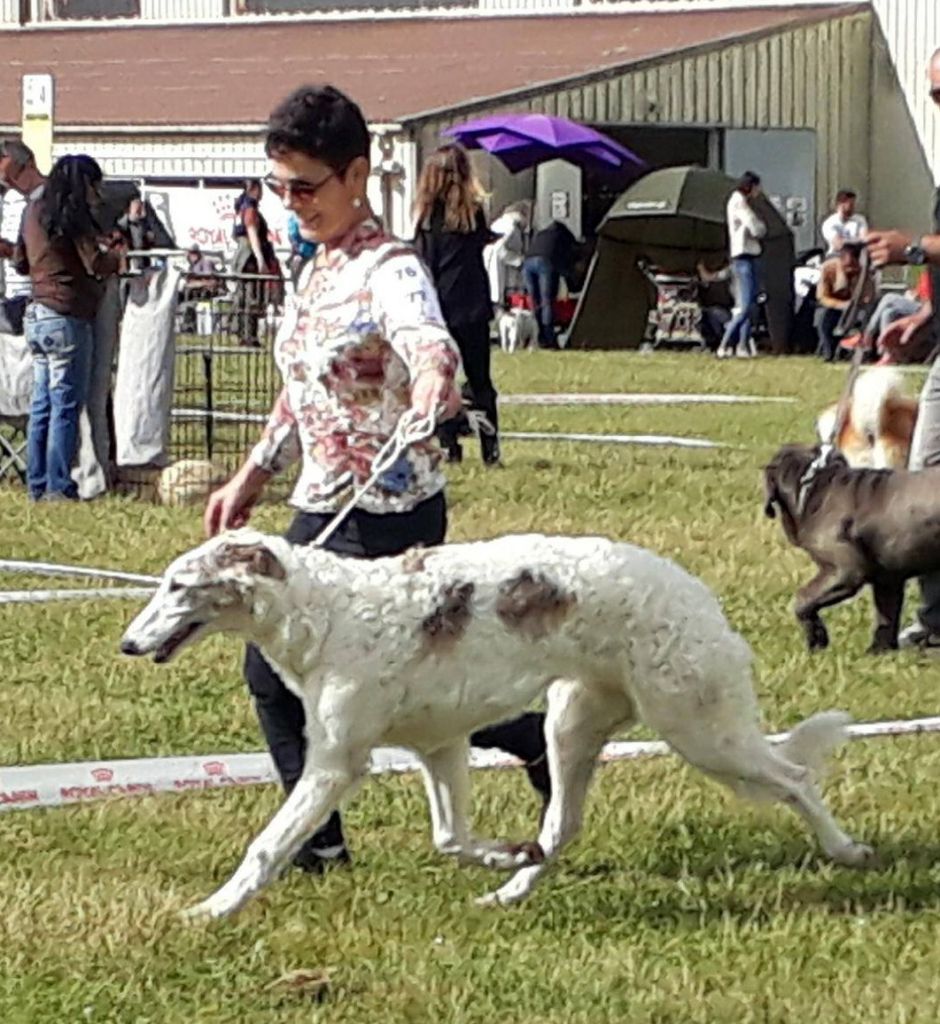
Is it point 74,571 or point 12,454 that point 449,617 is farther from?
point 12,454

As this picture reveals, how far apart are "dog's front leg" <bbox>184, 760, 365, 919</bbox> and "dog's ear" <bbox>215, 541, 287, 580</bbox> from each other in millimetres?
425

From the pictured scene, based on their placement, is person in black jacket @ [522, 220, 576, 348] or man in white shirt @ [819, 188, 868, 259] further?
man in white shirt @ [819, 188, 868, 259]

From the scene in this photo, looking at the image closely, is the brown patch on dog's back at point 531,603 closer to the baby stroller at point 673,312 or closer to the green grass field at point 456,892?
the green grass field at point 456,892

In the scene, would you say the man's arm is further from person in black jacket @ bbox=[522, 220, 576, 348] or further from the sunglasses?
person in black jacket @ bbox=[522, 220, 576, 348]

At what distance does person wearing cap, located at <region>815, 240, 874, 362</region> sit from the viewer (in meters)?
25.2

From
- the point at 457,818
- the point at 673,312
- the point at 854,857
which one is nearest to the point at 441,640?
the point at 457,818

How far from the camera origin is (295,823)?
5.19m

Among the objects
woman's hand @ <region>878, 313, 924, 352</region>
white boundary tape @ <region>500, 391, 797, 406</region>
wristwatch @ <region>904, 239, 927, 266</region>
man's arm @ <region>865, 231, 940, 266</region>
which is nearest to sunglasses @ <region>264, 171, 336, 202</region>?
man's arm @ <region>865, 231, 940, 266</region>

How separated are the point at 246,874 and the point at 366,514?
32.4 inches

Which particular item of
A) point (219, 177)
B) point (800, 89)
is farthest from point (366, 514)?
point (800, 89)

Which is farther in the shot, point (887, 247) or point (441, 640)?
point (887, 247)

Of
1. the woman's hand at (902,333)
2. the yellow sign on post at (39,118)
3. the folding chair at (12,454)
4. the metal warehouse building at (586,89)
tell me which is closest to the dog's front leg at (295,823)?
the woman's hand at (902,333)

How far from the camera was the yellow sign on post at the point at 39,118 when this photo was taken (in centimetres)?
1764

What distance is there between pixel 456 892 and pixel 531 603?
0.81 metres
